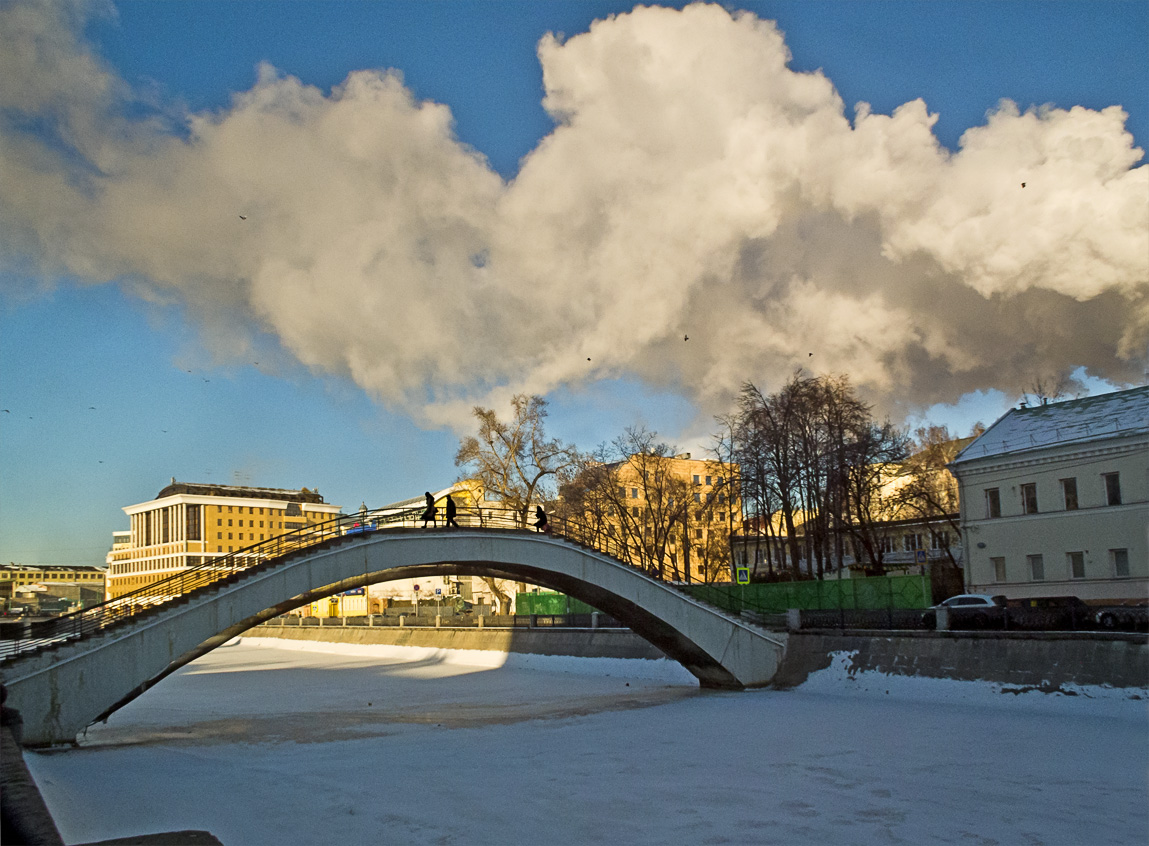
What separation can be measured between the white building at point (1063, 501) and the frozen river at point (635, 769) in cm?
1250

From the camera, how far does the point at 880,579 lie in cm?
3491

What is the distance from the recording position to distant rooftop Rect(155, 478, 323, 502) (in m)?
155

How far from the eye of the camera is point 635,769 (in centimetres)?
1833

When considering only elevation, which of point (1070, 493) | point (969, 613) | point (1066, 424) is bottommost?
point (969, 613)

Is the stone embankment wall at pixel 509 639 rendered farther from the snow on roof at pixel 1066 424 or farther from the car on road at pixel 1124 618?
the car on road at pixel 1124 618

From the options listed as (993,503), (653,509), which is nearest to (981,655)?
(993,503)

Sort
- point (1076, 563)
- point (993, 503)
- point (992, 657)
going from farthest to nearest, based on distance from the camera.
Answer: point (993, 503) → point (1076, 563) → point (992, 657)

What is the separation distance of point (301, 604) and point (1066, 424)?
31.0 meters

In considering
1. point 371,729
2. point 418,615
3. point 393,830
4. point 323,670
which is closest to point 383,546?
point 371,729

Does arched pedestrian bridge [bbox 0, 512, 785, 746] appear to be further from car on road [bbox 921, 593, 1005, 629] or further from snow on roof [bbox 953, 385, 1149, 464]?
snow on roof [bbox 953, 385, 1149, 464]

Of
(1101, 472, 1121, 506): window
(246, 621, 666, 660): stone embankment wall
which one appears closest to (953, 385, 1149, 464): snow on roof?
(1101, 472, 1121, 506): window

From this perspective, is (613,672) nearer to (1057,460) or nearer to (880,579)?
(880,579)

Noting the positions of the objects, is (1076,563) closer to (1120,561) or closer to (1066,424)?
(1120,561)

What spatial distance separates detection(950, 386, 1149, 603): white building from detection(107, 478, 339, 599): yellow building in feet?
377
